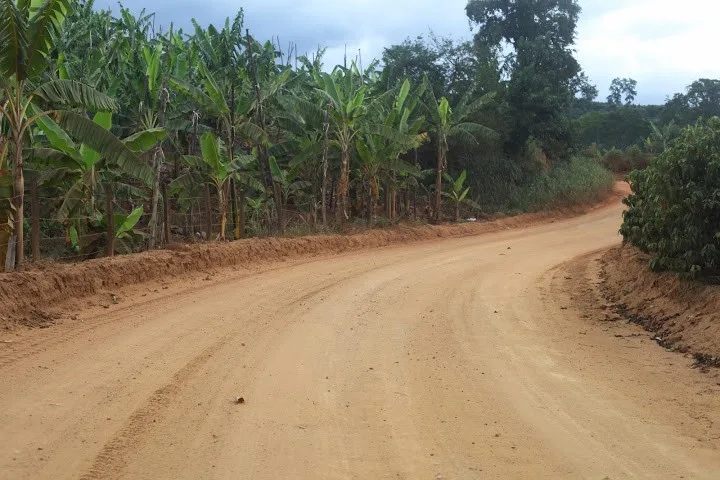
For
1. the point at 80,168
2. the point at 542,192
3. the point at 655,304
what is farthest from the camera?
the point at 542,192

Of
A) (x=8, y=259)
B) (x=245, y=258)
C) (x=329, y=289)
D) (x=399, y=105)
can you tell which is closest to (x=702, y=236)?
(x=329, y=289)

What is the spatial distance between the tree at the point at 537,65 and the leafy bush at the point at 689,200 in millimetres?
23375

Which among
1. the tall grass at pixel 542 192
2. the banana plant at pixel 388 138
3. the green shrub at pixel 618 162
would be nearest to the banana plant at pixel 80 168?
the banana plant at pixel 388 138

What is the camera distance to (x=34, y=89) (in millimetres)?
9789

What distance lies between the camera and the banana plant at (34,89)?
8.79 m

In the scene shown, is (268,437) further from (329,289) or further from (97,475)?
(329,289)

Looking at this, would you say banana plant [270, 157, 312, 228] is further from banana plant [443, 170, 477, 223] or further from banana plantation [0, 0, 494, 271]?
banana plant [443, 170, 477, 223]

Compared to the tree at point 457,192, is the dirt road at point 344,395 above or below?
below

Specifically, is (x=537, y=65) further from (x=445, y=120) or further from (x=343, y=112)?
(x=343, y=112)

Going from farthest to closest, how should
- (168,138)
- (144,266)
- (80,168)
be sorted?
(168,138) < (80,168) < (144,266)

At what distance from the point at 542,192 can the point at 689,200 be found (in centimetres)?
2339

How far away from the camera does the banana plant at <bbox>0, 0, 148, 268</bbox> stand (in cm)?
879

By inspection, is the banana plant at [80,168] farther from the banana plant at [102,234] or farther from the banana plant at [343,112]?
the banana plant at [343,112]

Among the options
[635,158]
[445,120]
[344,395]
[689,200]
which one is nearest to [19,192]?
[344,395]
